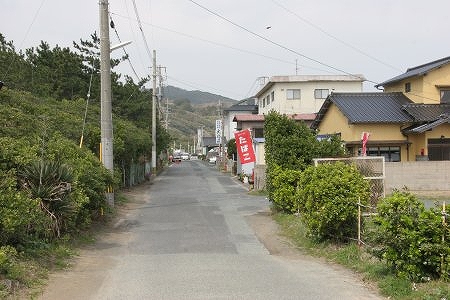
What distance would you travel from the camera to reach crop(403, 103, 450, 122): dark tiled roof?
27473 millimetres

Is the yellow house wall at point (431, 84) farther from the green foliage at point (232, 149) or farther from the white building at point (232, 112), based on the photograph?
the white building at point (232, 112)

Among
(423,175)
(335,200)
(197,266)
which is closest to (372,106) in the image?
(423,175)

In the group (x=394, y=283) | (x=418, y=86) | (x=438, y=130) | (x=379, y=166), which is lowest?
(x=394, y=283)

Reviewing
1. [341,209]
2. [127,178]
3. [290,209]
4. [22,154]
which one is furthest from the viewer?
[127,178]

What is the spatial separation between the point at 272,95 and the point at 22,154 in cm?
4067

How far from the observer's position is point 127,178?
28891mm

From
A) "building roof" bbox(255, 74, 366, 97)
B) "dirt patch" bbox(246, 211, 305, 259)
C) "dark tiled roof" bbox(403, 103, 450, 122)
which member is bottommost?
"dirt patch" bbox(246, 211, 305, 259)

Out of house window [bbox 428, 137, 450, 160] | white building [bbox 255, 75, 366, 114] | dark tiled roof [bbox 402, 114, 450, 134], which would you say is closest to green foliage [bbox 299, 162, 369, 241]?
dark tiled roof [bbox 402, 114, 450, 134]

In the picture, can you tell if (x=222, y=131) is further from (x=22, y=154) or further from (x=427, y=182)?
(x=22, y=154)

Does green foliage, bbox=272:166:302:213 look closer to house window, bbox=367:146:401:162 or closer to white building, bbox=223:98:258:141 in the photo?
house window, bbox=367:146:401:162

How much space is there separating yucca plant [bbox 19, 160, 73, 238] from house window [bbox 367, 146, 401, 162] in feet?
69.3

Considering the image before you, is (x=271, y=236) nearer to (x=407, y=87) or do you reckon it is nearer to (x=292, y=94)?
(x=407, y=87)

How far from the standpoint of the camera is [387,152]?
28797 mm

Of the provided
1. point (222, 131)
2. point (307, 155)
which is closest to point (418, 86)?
point (307, 155)
